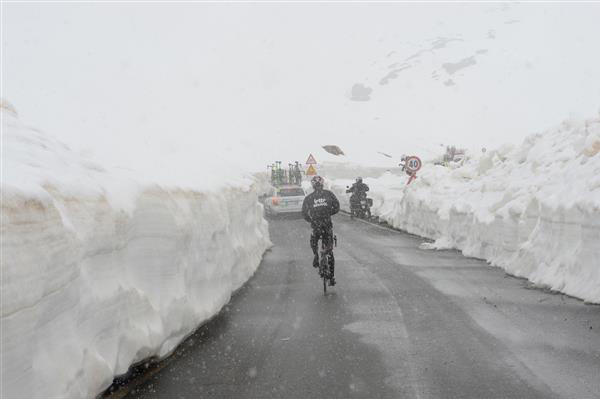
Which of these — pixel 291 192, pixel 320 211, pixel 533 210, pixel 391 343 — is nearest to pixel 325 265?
pixel 320 211

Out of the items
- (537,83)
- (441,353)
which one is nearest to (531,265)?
(441,353)

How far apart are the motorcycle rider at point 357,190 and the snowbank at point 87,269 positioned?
19061 millimetres

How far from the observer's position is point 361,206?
28.9 m

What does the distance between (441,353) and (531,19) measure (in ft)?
516

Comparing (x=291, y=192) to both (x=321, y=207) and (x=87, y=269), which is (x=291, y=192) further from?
(x=87, y=269)

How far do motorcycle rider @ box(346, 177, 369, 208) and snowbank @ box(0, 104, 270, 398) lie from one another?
62.5 ft

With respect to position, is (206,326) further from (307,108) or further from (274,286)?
(307,108)

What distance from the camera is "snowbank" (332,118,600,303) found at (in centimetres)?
1033

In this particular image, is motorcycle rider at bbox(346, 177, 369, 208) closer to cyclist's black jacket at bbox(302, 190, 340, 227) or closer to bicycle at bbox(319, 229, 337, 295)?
cyclist's black jacket at bbox(302, 190, 340, 227)

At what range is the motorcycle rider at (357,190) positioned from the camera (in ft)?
91.1

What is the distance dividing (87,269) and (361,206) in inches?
951

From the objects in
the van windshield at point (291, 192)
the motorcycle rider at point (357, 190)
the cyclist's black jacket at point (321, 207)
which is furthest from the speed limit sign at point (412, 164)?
the cyclist's black jacket at point (321, 207)

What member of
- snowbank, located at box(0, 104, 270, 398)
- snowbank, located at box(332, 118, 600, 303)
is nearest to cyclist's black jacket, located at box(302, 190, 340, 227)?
snowbank, located at box(0, 104, 270, 398)

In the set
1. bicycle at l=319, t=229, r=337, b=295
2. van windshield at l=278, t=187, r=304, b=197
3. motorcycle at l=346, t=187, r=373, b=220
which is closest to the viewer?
bicycle at l=319, t=229, r=337, b=295
